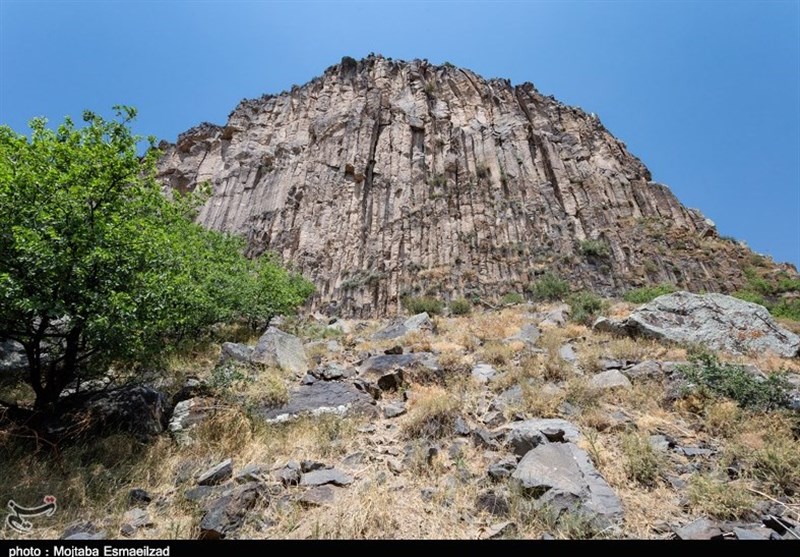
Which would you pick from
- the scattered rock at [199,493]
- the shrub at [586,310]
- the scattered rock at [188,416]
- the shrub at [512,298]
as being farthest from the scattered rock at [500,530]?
the shrub at [512,298]

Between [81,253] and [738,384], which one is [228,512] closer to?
[81,253]

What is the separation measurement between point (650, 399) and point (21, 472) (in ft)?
26.6

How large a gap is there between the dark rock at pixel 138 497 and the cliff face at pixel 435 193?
25990 millimetres

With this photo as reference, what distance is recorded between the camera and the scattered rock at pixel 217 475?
432 centimetres

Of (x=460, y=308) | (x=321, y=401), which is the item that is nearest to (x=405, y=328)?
(x=321, y=401)

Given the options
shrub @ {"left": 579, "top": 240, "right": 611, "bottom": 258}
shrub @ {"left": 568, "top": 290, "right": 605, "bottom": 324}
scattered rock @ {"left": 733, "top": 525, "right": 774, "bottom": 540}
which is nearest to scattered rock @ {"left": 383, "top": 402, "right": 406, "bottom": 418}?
scattered rock @ {"left": 733, "top": 525, "right": 774, "bottom": 540}

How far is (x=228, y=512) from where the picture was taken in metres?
3.62

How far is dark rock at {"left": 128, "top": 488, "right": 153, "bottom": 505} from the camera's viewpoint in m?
4.06

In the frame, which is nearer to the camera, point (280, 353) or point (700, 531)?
point (700, 531)

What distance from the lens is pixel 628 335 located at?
31.7ft

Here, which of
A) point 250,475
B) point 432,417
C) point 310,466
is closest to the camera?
point 250,475

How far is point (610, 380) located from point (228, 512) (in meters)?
5.90

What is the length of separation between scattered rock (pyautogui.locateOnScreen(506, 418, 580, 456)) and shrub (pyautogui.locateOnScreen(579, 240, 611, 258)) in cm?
2867

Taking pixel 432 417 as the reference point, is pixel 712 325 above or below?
above
